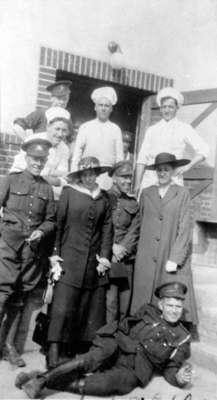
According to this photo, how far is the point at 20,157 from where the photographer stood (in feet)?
17.0

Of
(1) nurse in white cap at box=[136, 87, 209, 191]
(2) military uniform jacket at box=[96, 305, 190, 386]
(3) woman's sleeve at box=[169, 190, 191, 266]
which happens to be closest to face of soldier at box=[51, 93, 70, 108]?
(1) nurse in white cap at box=[136, 87, 209, 191]

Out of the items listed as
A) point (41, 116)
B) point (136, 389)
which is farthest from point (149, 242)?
point (41, 116)

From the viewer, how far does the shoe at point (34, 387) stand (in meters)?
3.81

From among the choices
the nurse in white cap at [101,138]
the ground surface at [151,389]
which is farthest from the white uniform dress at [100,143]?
the ground surface at [151,389]

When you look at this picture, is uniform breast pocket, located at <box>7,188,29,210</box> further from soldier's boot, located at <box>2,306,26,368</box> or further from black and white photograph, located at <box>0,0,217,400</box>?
soldier's boot, located at <box>2,306,26,368</box>

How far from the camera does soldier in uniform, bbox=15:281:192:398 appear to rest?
3.97 m

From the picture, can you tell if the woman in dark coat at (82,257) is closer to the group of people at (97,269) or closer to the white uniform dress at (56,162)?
the group of people at (97,269)

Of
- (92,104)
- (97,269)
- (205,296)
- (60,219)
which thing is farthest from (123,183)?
(92,104)

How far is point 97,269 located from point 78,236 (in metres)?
0.31

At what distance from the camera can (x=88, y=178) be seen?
461cm

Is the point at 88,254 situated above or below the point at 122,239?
below

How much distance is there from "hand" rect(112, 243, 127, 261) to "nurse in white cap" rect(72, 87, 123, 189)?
1.00 m

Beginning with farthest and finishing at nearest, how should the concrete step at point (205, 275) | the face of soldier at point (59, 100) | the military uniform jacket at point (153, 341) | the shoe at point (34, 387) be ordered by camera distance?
the face of soldier at point (59, 100) < the concrete step at point (205, 275) < the military uniform jacket at point (153, 341) < the shoe at point (34, 387)

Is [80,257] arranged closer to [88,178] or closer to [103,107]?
[88,178]
